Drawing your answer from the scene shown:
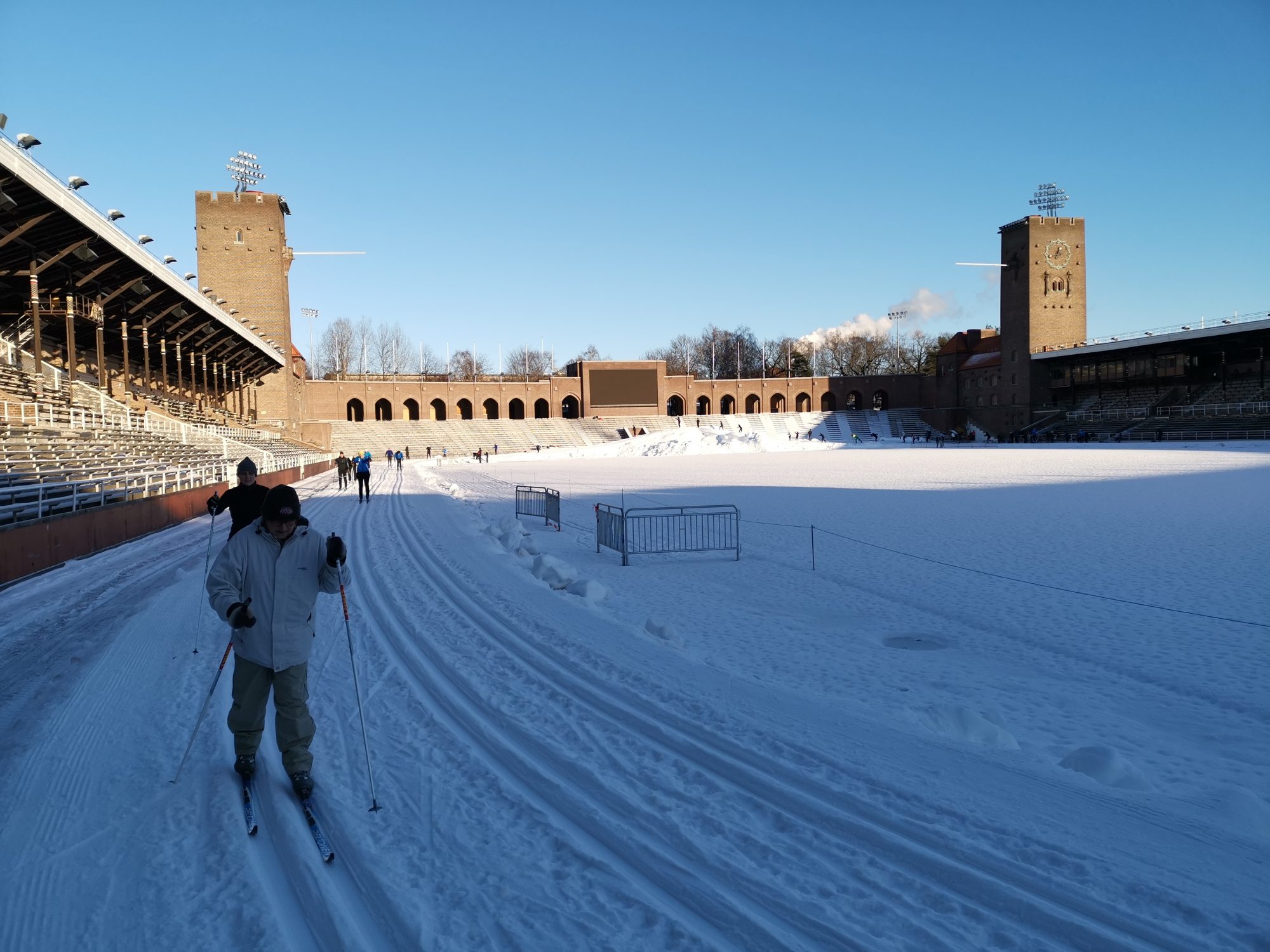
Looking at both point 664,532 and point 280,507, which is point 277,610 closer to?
point 280,507

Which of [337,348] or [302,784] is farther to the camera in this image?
[337,348]

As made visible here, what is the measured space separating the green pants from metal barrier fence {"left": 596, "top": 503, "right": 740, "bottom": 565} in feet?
29.9

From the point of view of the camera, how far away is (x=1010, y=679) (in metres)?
7.08

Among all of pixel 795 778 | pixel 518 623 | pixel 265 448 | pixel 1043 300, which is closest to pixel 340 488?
pixel 265 448

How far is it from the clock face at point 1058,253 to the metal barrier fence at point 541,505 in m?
76.4

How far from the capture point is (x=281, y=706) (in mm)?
4621

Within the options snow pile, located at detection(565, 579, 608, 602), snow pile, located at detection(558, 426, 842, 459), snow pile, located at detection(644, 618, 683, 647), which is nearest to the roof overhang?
snow pile, located at detection(565, 579, 608, 602)

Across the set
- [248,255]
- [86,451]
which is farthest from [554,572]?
[248,255]

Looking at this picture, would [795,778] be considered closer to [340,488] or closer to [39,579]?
[39,579]

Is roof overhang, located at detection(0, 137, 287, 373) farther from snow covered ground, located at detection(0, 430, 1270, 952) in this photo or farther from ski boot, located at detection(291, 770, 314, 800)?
ski boot, located at detection(291, 770, 314, 800)

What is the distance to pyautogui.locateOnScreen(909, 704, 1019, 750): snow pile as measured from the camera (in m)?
5.52

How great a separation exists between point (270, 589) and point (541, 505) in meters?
19.9

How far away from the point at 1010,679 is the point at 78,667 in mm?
8289

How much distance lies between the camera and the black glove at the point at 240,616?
432 cm
